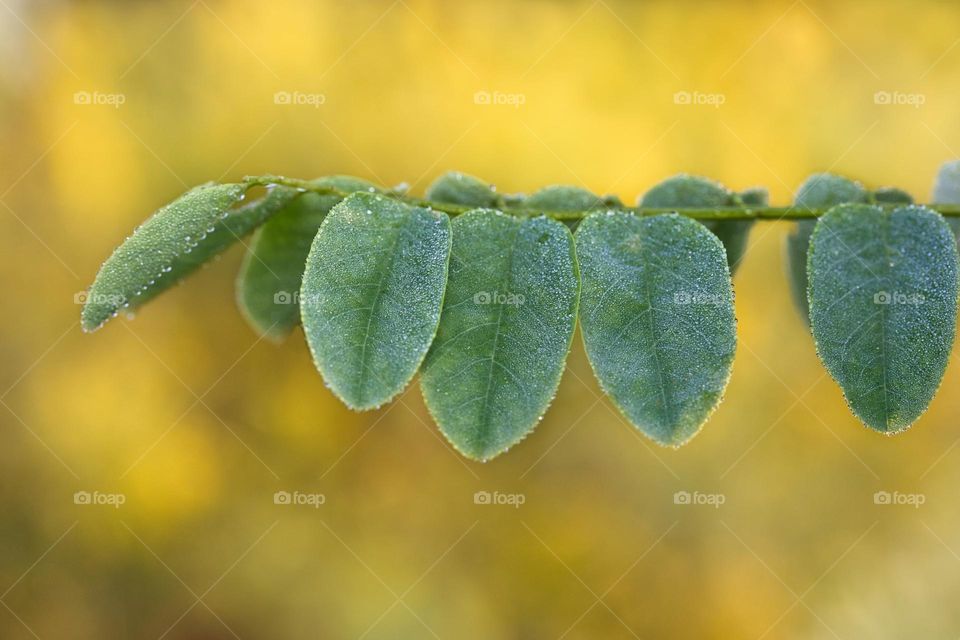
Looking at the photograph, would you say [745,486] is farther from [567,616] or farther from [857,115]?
[857,115]

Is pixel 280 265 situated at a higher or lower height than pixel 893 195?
lower

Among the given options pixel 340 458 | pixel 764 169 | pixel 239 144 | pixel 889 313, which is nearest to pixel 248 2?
pixel 239 144

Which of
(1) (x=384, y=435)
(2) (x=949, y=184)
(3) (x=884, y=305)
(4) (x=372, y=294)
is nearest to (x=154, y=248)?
(4) (x=372, y=294)

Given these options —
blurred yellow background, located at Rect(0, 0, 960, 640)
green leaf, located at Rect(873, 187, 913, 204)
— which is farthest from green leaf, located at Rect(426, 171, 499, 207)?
blurred yellow background, located at Rect(0, 0, 960, 640)

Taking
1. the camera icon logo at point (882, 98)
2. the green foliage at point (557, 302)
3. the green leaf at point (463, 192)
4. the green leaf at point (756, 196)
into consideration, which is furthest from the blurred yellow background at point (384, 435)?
the green foliage at point (557, 302)

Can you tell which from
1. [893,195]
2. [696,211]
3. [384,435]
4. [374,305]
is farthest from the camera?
[384,435]

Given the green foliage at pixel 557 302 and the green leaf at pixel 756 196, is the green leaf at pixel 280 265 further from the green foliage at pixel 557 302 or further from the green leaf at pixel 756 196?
the green leaf at pixel 756 196

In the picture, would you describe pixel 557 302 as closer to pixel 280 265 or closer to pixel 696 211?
pixel 696 211
